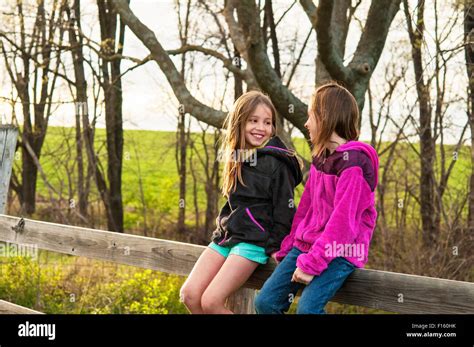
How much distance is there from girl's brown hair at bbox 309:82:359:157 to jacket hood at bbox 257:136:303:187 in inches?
8.1

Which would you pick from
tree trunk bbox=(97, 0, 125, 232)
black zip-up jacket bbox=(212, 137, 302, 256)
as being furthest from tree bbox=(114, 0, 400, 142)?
tree trunk bbox=(97, 0, 125, 232)

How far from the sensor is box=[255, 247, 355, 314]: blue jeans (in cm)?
316

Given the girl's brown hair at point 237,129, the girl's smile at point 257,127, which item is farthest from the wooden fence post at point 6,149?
the girl's smile at point 257,127

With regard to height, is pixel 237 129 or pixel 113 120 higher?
pixel 113 120

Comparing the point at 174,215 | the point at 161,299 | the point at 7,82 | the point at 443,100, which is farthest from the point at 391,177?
the point at 7,82

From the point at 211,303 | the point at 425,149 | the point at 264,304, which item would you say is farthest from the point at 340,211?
the point at 425,149

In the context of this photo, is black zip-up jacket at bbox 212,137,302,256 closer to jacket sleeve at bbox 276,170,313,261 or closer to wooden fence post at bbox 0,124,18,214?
jacket sleeve at bbox 276,170,313,261

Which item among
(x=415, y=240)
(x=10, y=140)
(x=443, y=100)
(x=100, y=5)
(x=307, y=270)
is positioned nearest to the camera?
(x=307, y=270)

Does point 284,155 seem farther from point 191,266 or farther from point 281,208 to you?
point 191,266

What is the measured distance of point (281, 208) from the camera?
3.43 meters

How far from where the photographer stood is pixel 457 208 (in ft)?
34.2

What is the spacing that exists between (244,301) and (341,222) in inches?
34.3

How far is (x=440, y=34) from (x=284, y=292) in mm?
8078
